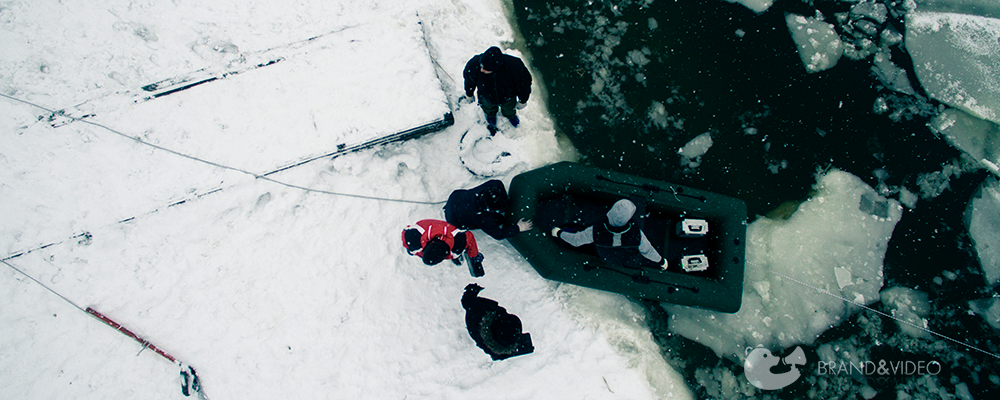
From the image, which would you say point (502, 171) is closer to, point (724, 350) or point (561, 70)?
point (561, 70)

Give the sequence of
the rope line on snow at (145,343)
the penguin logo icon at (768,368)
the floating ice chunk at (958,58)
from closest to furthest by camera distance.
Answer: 1. the rope line on snow at (145,343)
2. the penguin logo icon at (768,368)
3. the floating ice chunk at (958,58)

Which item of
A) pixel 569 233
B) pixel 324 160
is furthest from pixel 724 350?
pixel 324 160

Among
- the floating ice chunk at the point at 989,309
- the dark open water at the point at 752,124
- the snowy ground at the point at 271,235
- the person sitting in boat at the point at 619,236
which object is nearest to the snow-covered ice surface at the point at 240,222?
the snowy ground at the point at 271,235

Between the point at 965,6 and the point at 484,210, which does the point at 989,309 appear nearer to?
the point at 965,6

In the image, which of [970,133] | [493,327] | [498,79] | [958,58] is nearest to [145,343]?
[493,327]

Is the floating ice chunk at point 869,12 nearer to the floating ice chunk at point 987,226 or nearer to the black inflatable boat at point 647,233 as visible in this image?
the floating ice chunk at point 987,226

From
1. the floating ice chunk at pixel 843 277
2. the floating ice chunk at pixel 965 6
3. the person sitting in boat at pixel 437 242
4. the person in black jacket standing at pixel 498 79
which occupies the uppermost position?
the person in black jacket standing at pixel 498 79

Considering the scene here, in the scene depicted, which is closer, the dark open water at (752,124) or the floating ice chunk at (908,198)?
the dark open water at (752,124)

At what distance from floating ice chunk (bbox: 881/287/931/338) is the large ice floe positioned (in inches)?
5.7

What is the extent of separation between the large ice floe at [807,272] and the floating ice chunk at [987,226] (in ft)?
2.48

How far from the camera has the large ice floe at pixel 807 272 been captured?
404cm

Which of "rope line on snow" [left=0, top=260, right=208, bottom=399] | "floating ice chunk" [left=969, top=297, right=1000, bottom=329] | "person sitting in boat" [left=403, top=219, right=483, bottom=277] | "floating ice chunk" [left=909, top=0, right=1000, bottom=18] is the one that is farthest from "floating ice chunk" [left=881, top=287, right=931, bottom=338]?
"rope line on snow" [left=0, top=260, right=208, bottom=399]

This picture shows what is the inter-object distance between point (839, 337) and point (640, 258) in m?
2.39

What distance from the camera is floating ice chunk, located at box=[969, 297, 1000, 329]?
403 cm
